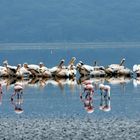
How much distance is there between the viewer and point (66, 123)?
1283 inches

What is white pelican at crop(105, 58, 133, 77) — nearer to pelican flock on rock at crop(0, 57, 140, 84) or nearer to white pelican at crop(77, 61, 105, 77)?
pelican flock on rock at crop(0, 57, 140, 84)

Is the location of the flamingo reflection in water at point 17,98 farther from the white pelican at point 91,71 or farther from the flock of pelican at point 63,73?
the white pelican at point 91,71

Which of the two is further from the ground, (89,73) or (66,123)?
(89,73)

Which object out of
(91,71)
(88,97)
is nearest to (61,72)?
(91,71)

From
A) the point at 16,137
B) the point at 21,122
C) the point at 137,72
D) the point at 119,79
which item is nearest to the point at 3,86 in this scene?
→ the point at 119,79

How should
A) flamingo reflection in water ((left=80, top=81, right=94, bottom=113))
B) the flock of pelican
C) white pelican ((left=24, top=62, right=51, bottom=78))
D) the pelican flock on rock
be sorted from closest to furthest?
1. flamingo reflection in water ((left=80, top=81, right=94, bottom=113))
2. the flock of pelican
3. the pelican flock on rock
4. white pelican ((left=24, top=62, right=51, bottom=78))

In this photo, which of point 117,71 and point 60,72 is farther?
point 117,71

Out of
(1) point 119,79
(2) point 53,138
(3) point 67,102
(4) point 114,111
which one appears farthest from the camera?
(1) point 119,79

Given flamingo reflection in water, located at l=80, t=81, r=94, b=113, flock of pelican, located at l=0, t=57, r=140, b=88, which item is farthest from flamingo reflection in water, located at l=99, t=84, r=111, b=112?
flock of pelican, located at l=0, t=57, r=140, b=88

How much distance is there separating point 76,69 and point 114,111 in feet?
79.7

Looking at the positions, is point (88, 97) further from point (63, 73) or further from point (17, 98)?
point (63, 73)

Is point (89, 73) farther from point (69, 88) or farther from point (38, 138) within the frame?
point (38, 138)

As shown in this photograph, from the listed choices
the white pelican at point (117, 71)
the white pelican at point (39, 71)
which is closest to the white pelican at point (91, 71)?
the white pelican at point (117, 71)

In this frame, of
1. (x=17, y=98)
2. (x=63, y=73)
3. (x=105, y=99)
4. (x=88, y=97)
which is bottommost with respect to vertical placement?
(x=105, y=99)
